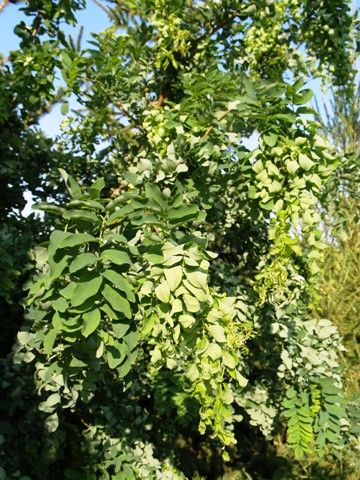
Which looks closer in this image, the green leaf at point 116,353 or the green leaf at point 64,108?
the green leaf at point 116,353

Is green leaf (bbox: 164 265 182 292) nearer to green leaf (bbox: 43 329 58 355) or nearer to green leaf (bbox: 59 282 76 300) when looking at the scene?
green leaf (bbox: 59 282 76 300)

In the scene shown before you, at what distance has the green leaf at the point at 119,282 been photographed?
1080 millimetres

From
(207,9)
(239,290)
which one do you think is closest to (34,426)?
(239,290)

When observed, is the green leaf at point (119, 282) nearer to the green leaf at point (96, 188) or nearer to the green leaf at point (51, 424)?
the green leaf at point (96, 188)

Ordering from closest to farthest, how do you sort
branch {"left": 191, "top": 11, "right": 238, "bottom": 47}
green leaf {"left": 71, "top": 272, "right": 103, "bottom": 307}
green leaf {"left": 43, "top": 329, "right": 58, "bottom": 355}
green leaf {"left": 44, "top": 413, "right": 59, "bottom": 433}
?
green leaf {"left": 71, "top": 272, "right": 103, "bottom": 307}, green leaf {"left": 43, "top": 329, "right": 58, "bottom": 355}, green leaf {"left": 44, "top": 413, "right": 59, "bottom": 433}, branch {"left": 191, "top": 11, "right": 238, "bottom": 47}

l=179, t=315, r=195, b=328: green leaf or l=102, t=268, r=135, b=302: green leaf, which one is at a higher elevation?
l=102, t=268, r=135, b=302: green leaf

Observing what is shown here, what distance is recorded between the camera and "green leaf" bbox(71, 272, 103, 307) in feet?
3.42

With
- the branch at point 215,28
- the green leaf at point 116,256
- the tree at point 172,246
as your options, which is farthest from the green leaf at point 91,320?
the branch at point 215,28

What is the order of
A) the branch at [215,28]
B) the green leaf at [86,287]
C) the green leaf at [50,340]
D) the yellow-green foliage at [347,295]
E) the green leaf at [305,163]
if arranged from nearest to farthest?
the green leaf at [86,287]
the green leaf at [50,340]
the green leaf at [305,163]
the branch at [215,28]
the yellow-green foliage at [347,295]

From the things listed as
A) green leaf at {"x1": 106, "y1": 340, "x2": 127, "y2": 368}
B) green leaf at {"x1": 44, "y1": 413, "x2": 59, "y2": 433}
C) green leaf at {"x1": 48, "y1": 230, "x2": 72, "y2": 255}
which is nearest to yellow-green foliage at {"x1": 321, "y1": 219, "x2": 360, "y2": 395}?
green leaf at {"x1": 44, "y1": 413, "x2": 59, "y2": 433}

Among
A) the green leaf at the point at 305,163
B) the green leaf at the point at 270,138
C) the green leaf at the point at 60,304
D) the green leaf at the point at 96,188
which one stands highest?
the green leaf at the point at 270,138

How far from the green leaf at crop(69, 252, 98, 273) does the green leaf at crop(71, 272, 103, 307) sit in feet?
0.10

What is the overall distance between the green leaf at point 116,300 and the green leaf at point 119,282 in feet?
0.05

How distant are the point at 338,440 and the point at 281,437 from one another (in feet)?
6.89
